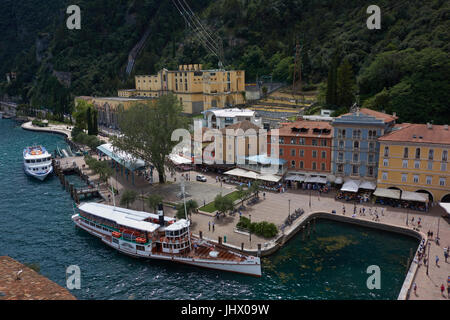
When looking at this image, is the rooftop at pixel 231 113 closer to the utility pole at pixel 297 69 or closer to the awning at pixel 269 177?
the awning at pixel 269 177

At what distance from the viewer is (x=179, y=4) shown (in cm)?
18388

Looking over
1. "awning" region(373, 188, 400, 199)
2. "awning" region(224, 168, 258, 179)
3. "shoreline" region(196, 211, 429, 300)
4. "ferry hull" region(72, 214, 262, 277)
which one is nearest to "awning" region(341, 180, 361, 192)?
"awning" region(373, 188, 400, 199)

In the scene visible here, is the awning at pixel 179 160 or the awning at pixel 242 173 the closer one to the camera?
the awning at pixel 242 173

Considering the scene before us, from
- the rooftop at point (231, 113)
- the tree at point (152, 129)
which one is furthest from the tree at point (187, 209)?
the rooftop at point (231, 113)

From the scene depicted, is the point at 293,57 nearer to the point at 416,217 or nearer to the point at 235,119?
the point at 235,119

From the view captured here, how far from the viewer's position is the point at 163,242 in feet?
129

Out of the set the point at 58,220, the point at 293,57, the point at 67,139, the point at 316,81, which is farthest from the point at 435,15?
the point at 67,139

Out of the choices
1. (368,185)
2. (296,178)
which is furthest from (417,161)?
(296,178)

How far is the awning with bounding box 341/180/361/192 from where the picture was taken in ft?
169

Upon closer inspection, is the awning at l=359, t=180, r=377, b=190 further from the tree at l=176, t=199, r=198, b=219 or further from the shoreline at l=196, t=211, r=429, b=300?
the tree at l=176, t=199, r=198, b=219

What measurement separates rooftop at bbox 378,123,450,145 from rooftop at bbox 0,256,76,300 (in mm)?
44128

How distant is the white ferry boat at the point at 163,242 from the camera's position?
37.1 metres

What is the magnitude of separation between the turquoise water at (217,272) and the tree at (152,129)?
48.6 ft

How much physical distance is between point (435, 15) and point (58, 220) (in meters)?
84.9
